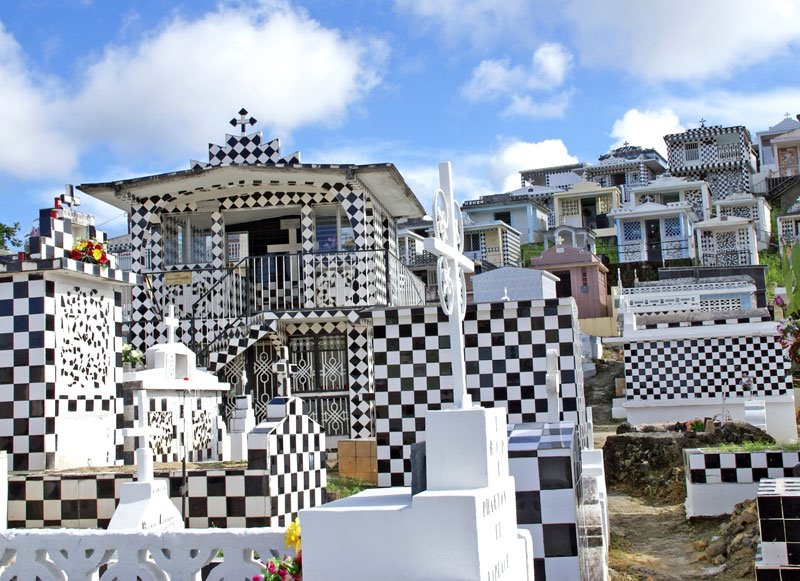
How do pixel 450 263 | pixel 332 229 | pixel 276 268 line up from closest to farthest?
pixel 450 263 → pixel 276 268 → pixel 332 229

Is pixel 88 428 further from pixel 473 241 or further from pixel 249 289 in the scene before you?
pixel 473 241

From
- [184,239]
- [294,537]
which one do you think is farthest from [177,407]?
[184,239]

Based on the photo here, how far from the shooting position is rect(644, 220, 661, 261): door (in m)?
49.8

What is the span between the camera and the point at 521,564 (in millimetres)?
4359

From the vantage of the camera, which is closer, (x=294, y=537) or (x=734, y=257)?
(x=294, y=537)

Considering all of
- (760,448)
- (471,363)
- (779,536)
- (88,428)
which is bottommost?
(779,536)

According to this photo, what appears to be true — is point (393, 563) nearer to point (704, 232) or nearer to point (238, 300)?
point (238, 300)

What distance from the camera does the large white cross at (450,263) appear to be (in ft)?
13.6

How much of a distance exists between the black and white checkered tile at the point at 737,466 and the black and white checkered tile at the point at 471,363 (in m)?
1.58

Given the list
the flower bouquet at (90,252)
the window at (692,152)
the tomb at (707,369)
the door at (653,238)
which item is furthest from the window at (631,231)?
the flower bouquet at (90,252)

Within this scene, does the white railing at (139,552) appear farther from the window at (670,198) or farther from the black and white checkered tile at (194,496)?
the window at (670,198)

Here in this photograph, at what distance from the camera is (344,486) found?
12242 mm

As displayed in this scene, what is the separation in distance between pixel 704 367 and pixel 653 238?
3201 centimetres

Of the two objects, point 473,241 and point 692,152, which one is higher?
point 692,152
